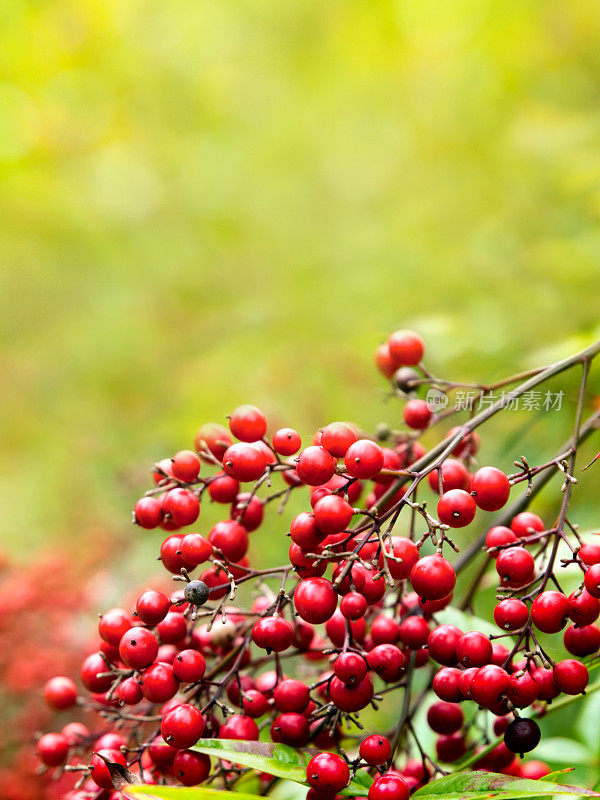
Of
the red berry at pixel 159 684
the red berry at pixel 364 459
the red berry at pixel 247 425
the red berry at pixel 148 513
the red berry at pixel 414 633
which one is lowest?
the red berry at pixel 159 684

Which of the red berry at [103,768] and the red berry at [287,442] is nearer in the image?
the red berry at [103,768]

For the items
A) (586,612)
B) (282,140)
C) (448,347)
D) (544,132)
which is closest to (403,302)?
(544,132)

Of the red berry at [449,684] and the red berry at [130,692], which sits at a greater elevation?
the red berry at [130,692]

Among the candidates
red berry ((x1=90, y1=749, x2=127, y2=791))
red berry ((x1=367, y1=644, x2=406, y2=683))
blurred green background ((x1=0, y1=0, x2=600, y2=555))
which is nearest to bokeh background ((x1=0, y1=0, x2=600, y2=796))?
blurred green background ((x1=0, y1=0, x2=600, y2=555))

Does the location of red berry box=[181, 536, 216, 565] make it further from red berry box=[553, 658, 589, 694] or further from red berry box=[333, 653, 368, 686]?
red berry box=[553, 658, 589, 694]

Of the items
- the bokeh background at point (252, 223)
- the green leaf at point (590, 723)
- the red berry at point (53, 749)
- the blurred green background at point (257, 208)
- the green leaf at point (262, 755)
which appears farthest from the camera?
the blurred green background at point (257, 208)

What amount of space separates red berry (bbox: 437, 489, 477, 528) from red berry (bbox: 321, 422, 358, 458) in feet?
0.48

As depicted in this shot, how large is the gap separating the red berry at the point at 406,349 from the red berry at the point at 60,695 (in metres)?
0.81

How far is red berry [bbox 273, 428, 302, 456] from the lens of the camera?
3.51 ft

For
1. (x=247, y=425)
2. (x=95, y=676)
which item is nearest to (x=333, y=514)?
(x=247, y=425)

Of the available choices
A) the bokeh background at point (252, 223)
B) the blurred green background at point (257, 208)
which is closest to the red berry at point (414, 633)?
the bokeh background at point (252, 223)

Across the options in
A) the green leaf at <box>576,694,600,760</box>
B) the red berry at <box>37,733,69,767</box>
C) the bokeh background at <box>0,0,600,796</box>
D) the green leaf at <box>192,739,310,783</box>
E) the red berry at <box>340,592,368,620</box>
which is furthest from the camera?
the bokeh background at <box>0,0,600,796</box>

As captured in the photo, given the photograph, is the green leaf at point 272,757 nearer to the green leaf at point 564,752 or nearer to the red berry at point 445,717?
the red berry at point 445,717

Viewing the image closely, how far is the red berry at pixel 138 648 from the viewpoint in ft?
3.03
